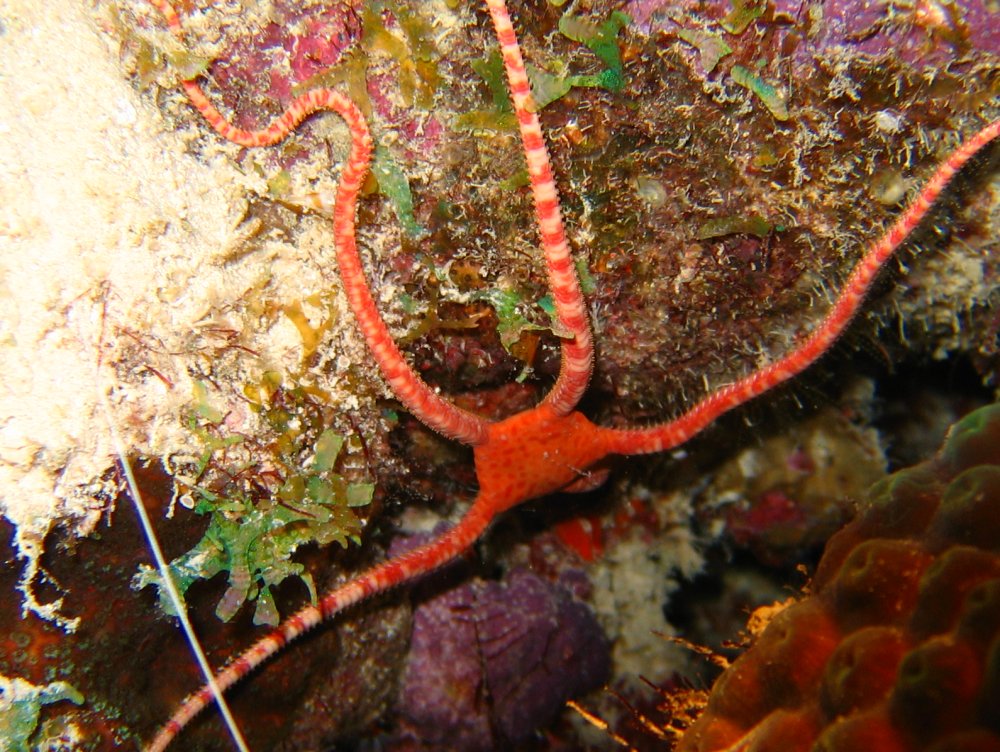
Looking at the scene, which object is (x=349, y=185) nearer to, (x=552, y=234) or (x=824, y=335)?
(x=552, y=234)

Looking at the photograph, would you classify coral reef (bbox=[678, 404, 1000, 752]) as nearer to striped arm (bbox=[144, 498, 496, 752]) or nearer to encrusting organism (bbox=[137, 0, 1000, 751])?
encrusting organism (bbox=[137, 0, 1000, 751])

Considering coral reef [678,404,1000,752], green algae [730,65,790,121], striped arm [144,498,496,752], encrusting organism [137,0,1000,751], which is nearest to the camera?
coral reef [678,404,1000,752]

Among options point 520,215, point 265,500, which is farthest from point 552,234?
point 265,500

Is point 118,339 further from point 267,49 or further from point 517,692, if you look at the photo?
point 517,692

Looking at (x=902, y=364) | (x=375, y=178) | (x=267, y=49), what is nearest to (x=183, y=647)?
(x=375, y=178)

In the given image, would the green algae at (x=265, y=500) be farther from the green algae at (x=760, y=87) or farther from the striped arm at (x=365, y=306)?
the green algae at (x=760, y=87)

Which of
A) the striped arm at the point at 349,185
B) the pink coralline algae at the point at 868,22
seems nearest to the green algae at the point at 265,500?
the striped arm at the point at 349,185

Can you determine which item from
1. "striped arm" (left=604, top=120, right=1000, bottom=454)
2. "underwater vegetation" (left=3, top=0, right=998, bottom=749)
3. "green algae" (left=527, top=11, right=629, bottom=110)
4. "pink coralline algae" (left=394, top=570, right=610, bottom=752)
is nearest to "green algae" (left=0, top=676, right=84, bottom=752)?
"underwater vegetation" (left=3, top=0, right=998, bottom=749)
